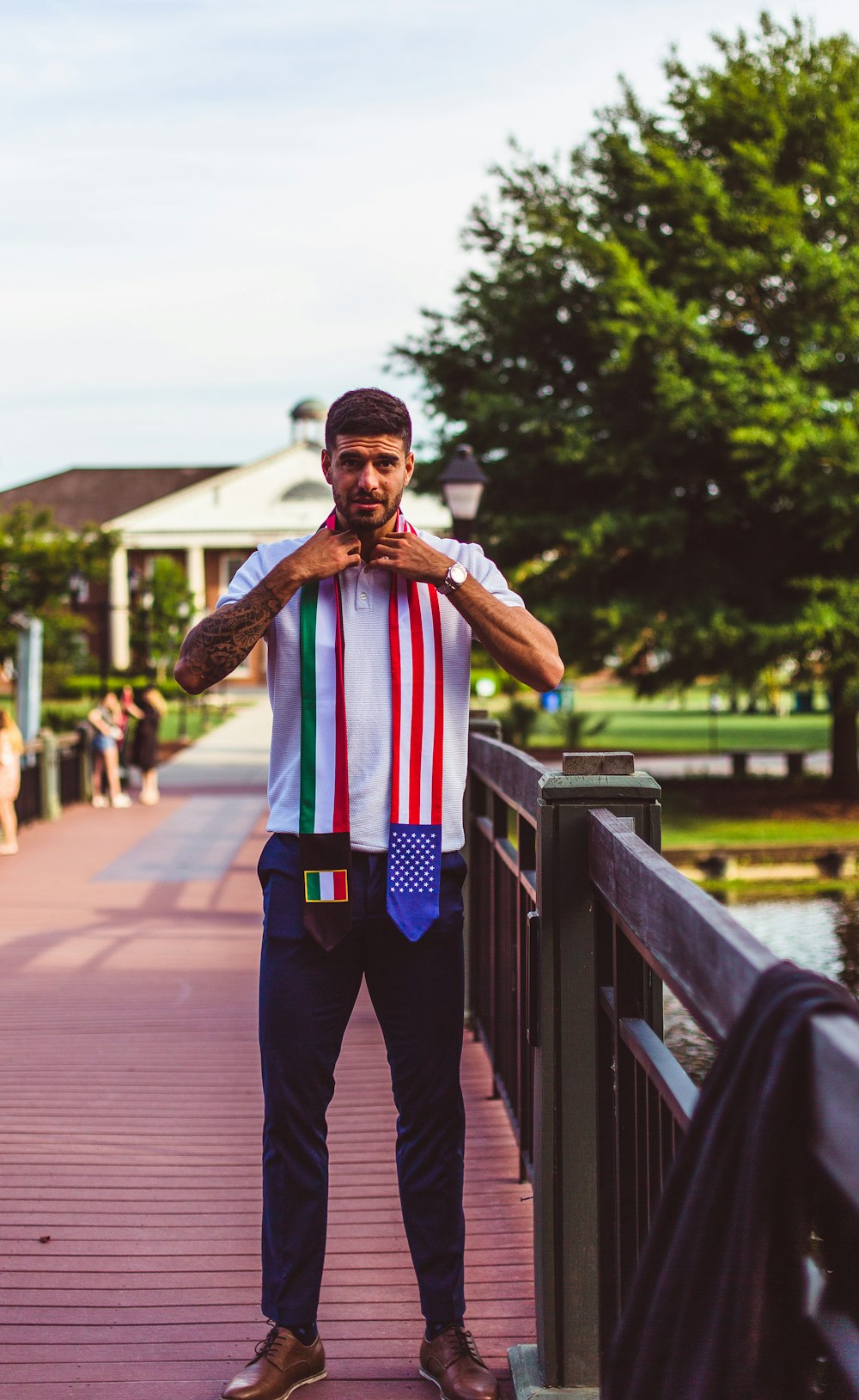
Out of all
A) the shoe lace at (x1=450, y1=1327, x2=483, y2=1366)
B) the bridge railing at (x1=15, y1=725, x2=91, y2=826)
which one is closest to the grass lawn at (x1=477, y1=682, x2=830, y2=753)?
the bridge railing at (x1=15, y1=725, x2=91, y2=826)

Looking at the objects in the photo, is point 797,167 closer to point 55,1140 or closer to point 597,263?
point 597,263

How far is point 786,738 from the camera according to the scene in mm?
35344

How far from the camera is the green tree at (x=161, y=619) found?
38.6m

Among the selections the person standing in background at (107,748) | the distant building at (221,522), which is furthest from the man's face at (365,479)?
the distant building at (221,522)

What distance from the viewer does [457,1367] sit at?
112 inches

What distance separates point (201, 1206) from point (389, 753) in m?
2.02

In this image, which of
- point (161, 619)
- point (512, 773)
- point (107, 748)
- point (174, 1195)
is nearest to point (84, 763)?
point (107, 748)

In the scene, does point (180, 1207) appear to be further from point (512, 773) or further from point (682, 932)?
point (682, 932)

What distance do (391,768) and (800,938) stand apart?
10211 millimetres

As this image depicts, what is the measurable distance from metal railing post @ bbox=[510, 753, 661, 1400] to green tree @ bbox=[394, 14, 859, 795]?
14.9m

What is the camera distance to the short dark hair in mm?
2764

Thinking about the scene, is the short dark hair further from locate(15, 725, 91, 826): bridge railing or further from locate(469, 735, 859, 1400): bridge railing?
locate(15, 725, 91, 826): bridge railing

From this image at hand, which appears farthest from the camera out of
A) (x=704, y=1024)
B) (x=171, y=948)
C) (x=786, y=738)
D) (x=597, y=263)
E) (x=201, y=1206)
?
(x=786, y=738)

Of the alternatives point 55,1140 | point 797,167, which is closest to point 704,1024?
point 55,1140
